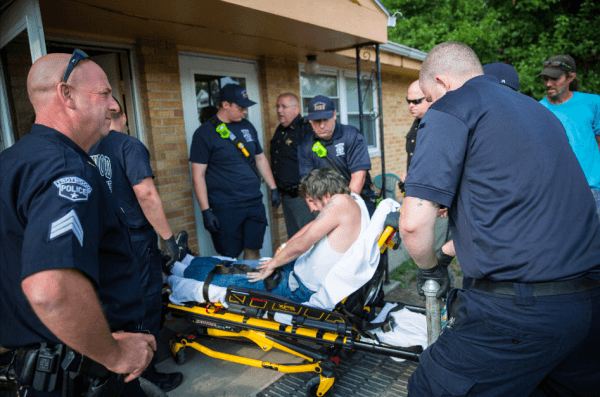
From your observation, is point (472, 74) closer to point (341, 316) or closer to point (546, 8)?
point (341, 316)

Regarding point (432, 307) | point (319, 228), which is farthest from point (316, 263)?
point (432, 307)

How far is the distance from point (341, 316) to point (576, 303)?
149 cm

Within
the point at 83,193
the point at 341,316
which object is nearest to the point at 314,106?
the point at 341,316

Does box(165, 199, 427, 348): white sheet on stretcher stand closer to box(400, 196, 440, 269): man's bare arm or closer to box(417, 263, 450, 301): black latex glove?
box(417, 263, 450, 301): black latex glove

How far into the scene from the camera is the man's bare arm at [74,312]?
3.49ft

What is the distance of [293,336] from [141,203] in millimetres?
1356

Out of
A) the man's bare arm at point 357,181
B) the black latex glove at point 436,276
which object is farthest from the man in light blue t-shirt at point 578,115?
the black latex glove at point 436,276

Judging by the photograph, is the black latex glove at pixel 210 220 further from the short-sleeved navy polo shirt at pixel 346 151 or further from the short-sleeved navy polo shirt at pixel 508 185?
the short-sleeved navy polo shirt at pixel 508 185

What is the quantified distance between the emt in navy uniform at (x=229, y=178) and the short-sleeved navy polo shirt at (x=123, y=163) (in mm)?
1339

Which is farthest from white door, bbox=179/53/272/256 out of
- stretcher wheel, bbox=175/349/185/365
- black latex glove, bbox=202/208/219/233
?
stretcher wheel, bbox=175/349/185/365

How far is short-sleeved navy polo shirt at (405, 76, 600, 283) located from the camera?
1.43 meters

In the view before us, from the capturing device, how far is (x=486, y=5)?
566 inches

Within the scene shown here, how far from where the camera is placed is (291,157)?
489 cm

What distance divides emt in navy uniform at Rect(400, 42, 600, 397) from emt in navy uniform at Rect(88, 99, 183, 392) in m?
1.85
